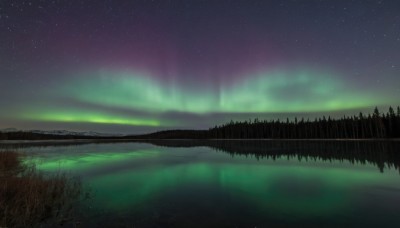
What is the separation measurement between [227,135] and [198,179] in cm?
17154

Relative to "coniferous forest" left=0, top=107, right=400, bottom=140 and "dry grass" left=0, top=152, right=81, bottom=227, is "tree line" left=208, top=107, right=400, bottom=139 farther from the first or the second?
"dry grass" left=0, top=152, right=81, bottom=227

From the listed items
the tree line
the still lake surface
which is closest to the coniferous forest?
the tree line

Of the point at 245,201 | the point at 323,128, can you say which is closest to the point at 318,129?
the point at 323,128

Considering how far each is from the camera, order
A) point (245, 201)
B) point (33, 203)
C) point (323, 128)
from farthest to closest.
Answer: point (323, 128) < point (245, 201) < point (33, 203)

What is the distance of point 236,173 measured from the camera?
22109mm

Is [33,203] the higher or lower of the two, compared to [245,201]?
higher

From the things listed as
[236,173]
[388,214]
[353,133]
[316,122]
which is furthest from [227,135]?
[388,214]

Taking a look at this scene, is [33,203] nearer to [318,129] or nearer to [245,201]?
[245,201]

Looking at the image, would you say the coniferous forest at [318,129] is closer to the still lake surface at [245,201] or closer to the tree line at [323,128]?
the tree line at [323,128]

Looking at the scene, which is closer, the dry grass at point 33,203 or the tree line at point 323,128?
the dry grass at point 33,203

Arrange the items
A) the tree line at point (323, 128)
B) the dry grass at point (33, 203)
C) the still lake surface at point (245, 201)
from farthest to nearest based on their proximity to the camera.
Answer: the tree line at point (323, 128) < the still lake surface at point (245, 201) < the dry grass at point (33, 203)

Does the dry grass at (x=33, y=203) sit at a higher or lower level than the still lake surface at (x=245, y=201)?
higher

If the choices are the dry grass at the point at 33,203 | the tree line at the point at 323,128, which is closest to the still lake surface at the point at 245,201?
the dry grass at the point at 33,203

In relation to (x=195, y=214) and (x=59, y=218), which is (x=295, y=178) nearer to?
(x=195, y=214)
